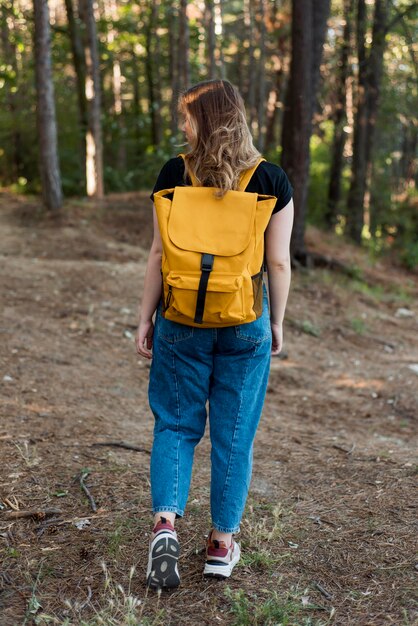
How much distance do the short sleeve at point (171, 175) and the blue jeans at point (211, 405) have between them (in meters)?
0.54

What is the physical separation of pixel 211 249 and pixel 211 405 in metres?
0.73

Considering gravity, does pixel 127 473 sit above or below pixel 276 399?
above

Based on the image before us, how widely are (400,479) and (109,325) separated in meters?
4.41

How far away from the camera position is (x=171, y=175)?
2906 millimetres

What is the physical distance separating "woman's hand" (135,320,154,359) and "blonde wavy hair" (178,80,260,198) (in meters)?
0.70

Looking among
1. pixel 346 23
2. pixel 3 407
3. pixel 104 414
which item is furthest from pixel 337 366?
pixel 346 23

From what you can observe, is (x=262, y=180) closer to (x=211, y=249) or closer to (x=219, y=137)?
(x=219, y=137)

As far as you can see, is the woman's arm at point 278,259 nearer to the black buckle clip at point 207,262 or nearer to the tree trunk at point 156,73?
the black buckle clip at point 207,262

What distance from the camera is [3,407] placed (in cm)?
504

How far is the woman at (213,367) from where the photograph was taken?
2789mm

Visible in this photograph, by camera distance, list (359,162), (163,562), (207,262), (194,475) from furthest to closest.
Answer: (359,162)
(194,475)
(163,562)
(207,262)

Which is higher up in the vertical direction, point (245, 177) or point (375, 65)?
point (375, 65)

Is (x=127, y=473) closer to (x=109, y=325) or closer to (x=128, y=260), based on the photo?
(x=109, y=325)

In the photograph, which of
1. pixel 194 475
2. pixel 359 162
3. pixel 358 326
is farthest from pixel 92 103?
pixel 194 475
